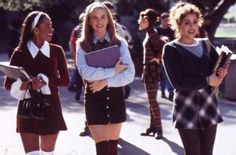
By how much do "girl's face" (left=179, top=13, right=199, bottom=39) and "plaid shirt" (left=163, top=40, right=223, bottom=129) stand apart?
0.12 metres

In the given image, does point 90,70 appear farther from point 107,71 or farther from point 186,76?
point 186,76

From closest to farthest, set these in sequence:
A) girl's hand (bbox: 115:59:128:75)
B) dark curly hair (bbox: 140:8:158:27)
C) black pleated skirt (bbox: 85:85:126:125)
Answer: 1. girl's hand (bbox: 115:59:128:75)
2. black pleated skirt (bbox: 85:85:126:125)
3. dark curly hair (bbox: 140:8:158:27)

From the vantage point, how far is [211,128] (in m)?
4.15

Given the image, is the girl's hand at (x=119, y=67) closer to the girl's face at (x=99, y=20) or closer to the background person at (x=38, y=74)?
the girl's face at (x=99, y=20)

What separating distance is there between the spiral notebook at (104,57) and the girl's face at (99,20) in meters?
0.19

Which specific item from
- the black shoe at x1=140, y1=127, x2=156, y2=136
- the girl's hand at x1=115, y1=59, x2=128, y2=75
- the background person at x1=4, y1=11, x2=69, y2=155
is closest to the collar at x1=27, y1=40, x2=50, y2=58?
the background person at x1=4, y1=11, x2=69, y2=155

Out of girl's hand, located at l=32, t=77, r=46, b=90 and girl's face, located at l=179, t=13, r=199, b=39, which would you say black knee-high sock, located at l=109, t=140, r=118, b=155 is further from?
girl's face, located at l=179, t=13, r=199, b=39

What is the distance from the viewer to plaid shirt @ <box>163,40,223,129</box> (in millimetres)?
4098

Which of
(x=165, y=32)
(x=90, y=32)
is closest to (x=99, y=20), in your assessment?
(x=90, y=32)

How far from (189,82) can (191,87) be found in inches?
1.7

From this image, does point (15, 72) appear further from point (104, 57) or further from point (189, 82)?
point (189, 82)

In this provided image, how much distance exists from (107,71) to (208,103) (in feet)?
2.78

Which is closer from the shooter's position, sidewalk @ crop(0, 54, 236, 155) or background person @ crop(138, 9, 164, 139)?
sidewalk @ crop(0, 54, 236, 155)

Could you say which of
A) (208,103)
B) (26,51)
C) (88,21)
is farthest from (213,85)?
(26,51)
